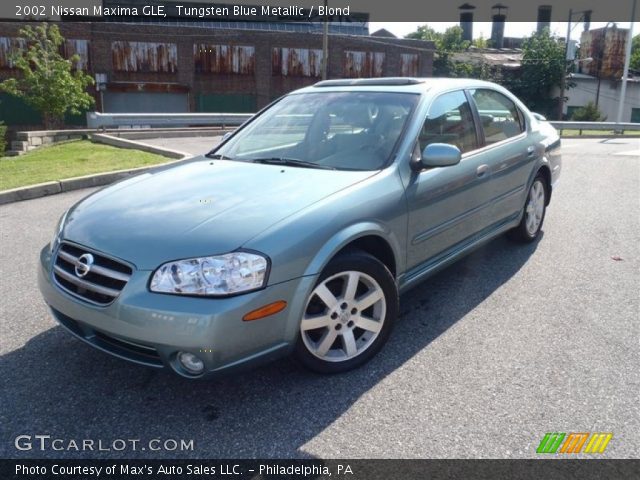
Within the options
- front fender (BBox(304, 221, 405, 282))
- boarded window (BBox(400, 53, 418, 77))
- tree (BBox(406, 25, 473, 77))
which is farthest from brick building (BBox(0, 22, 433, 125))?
front fender (BBox(304, 221, 405, 282))

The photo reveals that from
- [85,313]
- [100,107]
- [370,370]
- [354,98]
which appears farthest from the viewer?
[100,107]

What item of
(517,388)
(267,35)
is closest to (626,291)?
(517,388)

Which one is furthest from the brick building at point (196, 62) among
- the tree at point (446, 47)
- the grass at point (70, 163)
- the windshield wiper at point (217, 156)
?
the windshield wiper at point (217, 156)

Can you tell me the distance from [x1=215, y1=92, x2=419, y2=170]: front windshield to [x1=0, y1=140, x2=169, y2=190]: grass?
16.4 ft

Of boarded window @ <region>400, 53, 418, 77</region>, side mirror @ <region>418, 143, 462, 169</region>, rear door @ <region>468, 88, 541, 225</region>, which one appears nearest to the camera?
side mirror @ <region>418, 143, 462, 169</region>

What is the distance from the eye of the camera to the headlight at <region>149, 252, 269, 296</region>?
2385 mm

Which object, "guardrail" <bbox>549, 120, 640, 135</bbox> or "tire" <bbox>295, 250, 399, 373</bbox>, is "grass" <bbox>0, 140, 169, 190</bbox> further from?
"guardrail" <bbox>549, 120, 640, 135</bbox>

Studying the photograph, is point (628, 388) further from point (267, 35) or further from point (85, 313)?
point (267, 35)

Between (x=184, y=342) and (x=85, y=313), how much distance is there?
1.94 ft

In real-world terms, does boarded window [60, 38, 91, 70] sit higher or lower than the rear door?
higher

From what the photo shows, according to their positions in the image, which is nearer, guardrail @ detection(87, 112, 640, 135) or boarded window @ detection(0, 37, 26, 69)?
guardrail @ detection(87, 112, 640, 135)

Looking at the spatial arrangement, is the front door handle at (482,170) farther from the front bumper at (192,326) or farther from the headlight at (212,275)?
the headlight at (212,275)

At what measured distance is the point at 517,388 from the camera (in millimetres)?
2822

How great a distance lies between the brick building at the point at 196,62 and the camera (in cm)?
3197
